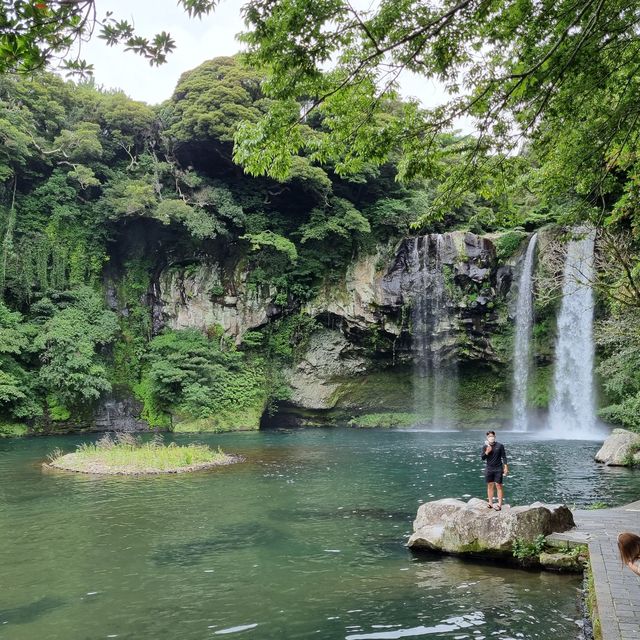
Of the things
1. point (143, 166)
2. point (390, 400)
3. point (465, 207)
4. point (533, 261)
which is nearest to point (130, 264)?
point (143, 166)

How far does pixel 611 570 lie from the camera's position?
6559mm

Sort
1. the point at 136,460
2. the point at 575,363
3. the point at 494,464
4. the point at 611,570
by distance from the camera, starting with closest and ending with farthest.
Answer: the point at 611,570 < the point at 494,464 < the point at 136,460 < the point at 575,363

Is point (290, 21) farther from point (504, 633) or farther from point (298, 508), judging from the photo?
point (298, 508)

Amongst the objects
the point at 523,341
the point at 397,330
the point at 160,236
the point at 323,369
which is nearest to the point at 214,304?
the point at 160,236

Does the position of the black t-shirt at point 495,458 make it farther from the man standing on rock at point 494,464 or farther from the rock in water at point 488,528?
the rock in water at point 488,528

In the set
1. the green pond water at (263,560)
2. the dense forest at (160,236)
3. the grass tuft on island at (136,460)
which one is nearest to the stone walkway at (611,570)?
the green pond water at (263,560)

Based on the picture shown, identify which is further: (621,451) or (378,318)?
(378,318)

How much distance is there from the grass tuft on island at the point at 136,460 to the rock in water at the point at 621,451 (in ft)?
38.3

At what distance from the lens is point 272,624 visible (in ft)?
19.9

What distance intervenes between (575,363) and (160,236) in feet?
78.7

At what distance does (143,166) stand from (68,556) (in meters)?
28.6

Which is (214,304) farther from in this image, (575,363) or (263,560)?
(263,560)

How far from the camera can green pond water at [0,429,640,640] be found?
6102 millimetres

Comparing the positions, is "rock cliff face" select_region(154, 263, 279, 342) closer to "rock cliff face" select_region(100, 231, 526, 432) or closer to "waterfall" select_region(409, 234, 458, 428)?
"rock cliff face" select_region(100, 231, 526, 432)
